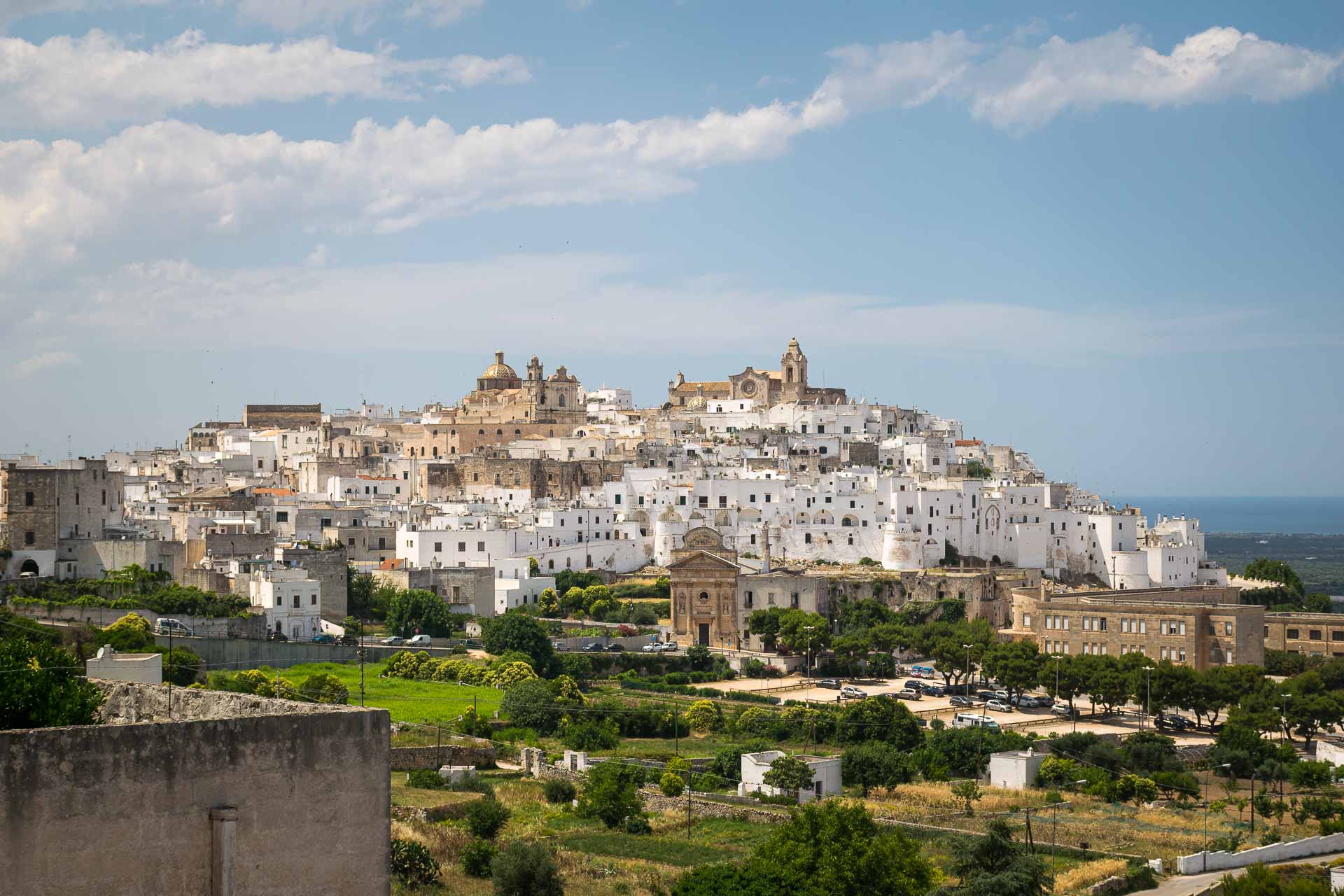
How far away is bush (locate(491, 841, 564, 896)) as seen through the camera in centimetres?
2125

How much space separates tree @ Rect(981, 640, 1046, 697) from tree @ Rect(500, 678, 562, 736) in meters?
14.8

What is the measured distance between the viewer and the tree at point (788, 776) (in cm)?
3297

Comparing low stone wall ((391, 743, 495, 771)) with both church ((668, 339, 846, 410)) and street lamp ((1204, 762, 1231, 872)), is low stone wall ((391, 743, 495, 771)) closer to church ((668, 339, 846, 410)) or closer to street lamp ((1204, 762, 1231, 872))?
street lamp ((1204, 762, 1231, 872))

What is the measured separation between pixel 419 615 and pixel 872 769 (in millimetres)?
21762

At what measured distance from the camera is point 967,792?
105ft

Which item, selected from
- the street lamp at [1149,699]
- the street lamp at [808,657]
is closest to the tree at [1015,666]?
the street lamp at [1149,699]

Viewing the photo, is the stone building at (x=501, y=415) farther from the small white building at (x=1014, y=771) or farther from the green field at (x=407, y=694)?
the small white building at (x=1014, y=771)

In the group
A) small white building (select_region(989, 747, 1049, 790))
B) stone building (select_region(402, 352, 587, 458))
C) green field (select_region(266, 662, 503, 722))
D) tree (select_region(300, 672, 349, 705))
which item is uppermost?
stone building (select_region(402, 352, 587, 458))

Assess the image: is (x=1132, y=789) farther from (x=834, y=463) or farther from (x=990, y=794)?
(x=834, y=463)

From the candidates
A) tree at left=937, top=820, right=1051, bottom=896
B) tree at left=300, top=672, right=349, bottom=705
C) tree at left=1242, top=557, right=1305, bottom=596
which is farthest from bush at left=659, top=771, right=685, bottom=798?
tree at left=1242, top=557, right=1305, bottom=596

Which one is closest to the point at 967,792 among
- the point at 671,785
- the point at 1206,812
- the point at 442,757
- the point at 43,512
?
the point at 1206,812

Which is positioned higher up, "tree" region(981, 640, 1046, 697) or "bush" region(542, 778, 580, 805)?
"tree" region(981, 640, 1046, 697)

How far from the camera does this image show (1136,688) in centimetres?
4609

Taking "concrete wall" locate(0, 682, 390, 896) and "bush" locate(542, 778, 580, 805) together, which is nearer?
"concrete wall" locate(0, 682, 390, 896)
